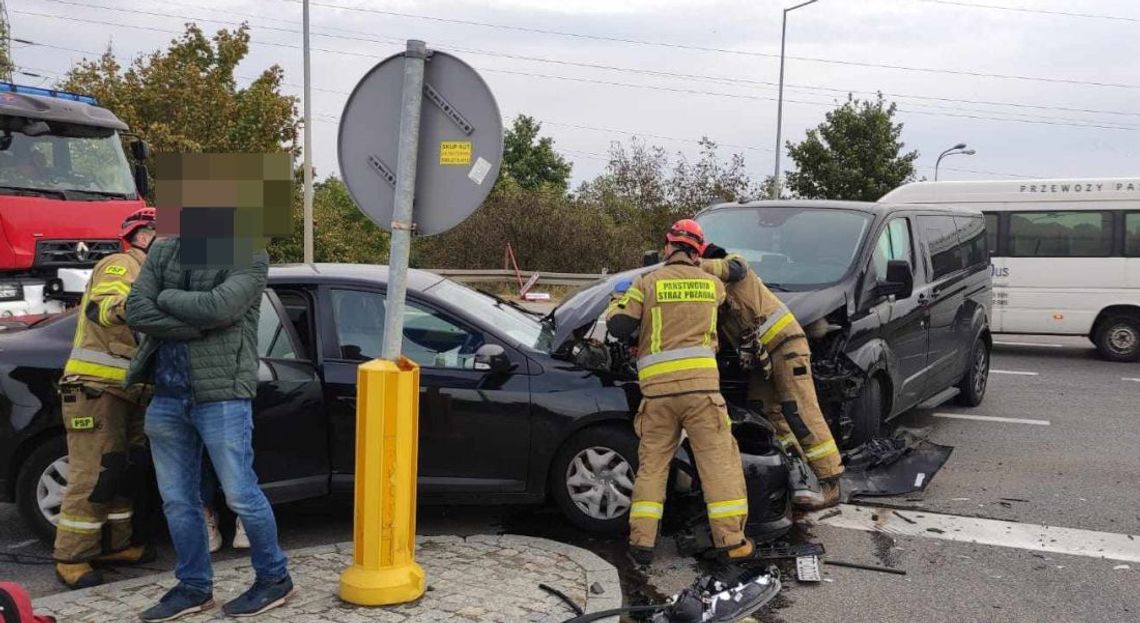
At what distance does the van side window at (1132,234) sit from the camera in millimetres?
12406

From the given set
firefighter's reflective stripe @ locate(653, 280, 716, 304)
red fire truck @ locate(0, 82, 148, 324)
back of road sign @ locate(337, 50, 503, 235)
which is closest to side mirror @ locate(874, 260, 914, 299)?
firefighter's reflective stripe @ locate(653, 280, 716, 304)

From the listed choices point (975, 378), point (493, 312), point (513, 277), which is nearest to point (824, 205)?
point (975, 378)

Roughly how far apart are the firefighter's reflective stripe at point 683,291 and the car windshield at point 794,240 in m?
2.00

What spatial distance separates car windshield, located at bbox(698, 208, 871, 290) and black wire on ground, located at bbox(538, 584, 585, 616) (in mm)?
3134

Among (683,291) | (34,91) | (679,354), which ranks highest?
(34,91)

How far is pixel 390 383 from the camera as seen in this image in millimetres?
3826

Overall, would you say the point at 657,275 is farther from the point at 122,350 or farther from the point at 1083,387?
the point at 1083,387

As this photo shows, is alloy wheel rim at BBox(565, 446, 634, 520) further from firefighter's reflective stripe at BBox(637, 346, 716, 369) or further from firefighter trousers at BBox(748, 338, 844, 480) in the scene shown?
firefighter trousers at BBox(748, 338, 844, 480)

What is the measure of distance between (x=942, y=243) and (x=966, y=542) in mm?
3671

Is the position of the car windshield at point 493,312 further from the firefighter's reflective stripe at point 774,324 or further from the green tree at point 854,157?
the green tree at point 854,157

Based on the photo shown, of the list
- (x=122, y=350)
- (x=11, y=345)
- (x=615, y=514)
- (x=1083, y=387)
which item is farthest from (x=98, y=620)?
(x=1083, y=387)

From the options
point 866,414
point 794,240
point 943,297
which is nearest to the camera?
point 866,414

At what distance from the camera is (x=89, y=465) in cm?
445

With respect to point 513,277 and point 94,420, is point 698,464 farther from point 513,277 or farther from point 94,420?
point 513,277
